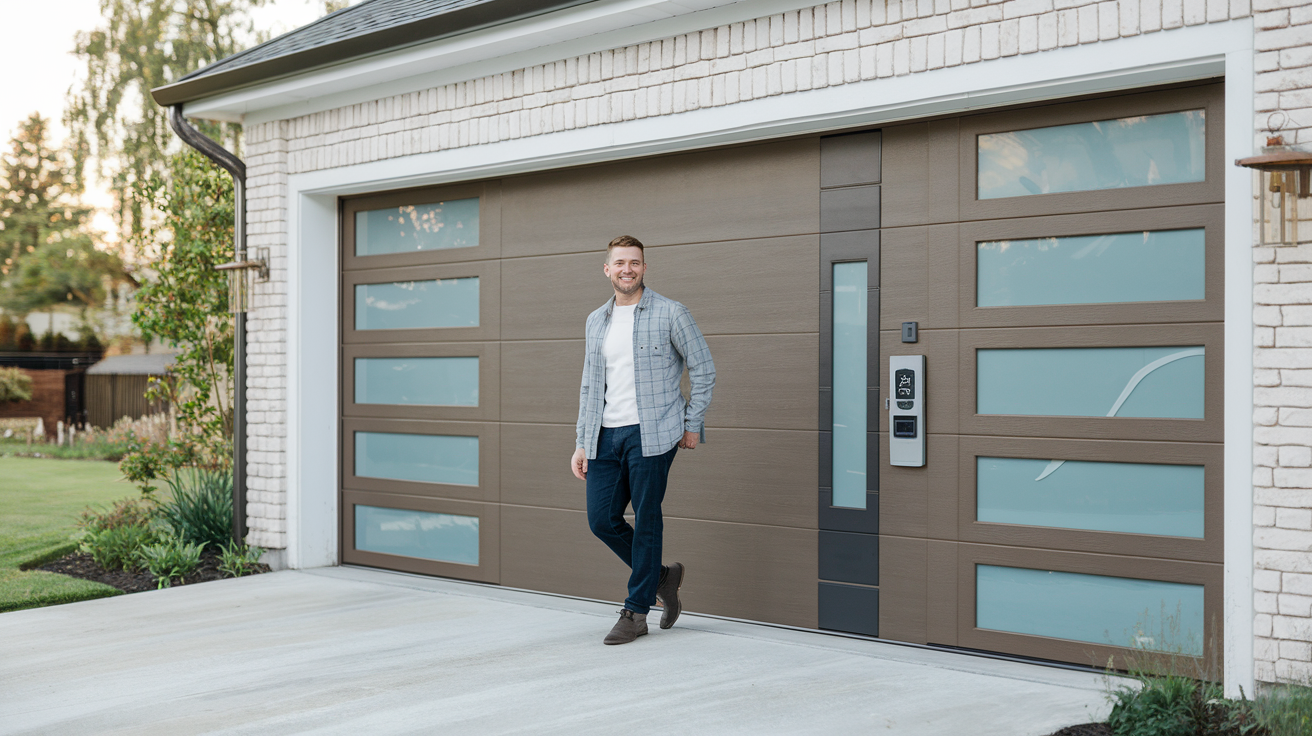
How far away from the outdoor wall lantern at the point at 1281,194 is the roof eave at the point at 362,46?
3294mm

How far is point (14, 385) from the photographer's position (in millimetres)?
19297

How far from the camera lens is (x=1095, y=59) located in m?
4.28

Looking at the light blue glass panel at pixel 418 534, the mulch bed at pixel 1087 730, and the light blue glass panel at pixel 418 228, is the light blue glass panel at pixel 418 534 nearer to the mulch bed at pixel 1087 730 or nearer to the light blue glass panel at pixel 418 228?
the light blue glass panel at pixel 418 228

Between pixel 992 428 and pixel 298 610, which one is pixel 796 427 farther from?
pixel 298 610

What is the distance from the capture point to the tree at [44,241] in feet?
84.3

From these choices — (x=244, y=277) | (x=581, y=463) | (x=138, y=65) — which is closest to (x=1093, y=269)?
(x=581, y=463)

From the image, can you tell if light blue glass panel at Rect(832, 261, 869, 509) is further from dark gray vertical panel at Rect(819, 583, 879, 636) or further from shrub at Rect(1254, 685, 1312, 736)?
shrub at Rect(1254, 685, 1312, 736)

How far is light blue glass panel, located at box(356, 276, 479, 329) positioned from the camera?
6770mm

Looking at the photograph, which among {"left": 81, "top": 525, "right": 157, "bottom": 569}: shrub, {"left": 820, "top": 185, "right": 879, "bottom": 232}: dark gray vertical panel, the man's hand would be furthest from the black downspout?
{"left": 820, "top": 185, "right": 879, "bottom": 232}: dark gray vertical panel

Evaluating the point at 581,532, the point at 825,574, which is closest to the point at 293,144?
the point at 581,532

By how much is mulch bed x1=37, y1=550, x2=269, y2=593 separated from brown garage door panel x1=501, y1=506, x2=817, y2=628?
2159 mm

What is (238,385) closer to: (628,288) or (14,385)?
(628,288)

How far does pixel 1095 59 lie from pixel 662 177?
239cm

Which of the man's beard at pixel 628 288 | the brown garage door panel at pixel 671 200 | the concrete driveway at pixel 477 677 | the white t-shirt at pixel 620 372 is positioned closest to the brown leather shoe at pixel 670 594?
the concrete driveway at pixel 477 677
